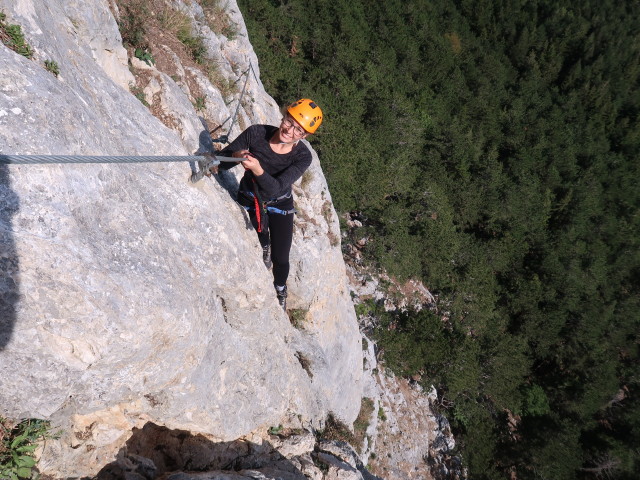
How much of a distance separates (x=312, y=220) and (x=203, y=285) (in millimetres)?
3799

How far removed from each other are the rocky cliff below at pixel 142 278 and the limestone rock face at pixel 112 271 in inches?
0.6

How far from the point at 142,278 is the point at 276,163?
77.5 inches

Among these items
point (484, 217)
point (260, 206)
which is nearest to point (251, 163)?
point (260, 206)

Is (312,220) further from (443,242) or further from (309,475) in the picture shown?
(443,242)

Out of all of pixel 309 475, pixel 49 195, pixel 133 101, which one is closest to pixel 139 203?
pixel 49 195

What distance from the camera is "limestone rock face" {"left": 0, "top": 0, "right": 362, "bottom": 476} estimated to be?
3.02 meters

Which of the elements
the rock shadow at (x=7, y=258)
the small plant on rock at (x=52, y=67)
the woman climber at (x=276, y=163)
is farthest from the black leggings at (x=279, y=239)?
the rock shadow at (x=7, y=258)

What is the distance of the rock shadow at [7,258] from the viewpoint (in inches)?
112

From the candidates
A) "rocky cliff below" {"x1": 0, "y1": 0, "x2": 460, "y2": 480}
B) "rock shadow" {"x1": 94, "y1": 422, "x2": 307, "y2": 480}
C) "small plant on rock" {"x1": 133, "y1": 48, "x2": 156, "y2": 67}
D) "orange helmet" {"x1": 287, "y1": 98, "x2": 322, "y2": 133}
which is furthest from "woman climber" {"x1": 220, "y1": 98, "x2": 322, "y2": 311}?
"rock shadow" {"x1": 94, "y1": 422, "x2": 307, "y2": 480}

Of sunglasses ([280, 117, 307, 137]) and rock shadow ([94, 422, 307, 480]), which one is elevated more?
sunglasses ([280, 117, 307, 137])

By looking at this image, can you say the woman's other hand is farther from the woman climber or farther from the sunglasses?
the sunglasses

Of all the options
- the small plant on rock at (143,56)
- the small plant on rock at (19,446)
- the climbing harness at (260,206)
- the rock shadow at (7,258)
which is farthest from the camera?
the small plant on rock at (143,56)

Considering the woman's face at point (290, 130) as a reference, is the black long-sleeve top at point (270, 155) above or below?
below

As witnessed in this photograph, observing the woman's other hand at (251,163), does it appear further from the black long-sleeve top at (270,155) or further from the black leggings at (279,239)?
the black leggings at (279,239)
